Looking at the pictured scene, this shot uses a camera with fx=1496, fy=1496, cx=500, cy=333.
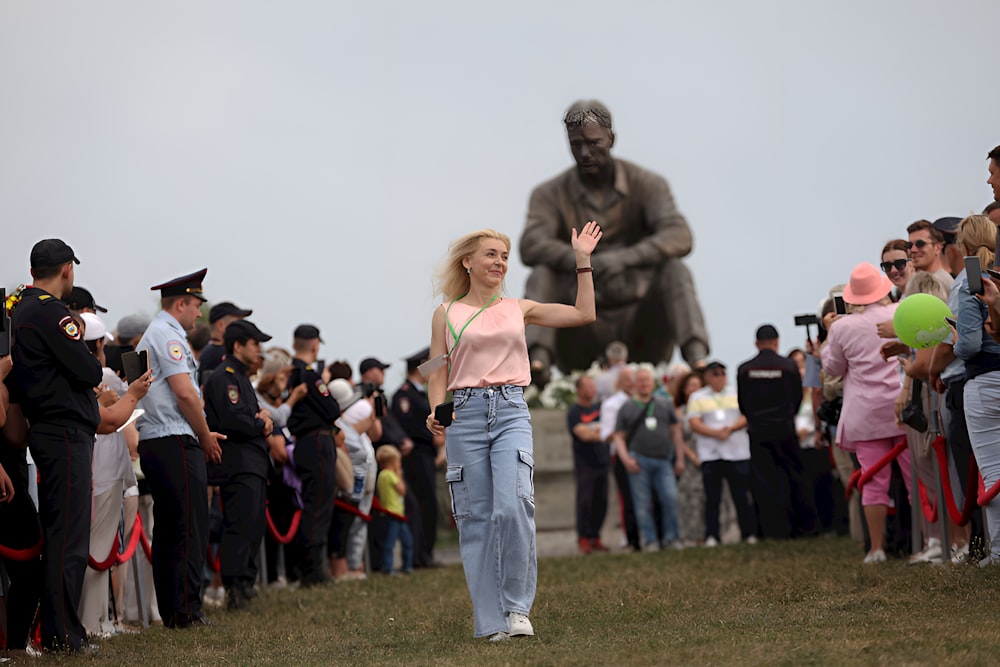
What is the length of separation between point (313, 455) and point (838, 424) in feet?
13.4

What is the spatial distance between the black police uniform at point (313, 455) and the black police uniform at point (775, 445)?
4432mm

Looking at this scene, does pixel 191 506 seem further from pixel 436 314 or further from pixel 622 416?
pixel 622 416

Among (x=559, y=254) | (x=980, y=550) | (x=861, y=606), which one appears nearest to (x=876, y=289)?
(x=980, y=550)

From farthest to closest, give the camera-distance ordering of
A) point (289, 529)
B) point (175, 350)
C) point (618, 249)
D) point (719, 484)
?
point (618, 249), point (719, 484), point (289, 529), point (175, 350)

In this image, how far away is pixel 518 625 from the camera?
6719mm

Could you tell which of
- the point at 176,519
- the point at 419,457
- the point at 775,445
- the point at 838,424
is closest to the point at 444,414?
the point at 176,519

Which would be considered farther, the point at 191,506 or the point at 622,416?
the point at 622,416

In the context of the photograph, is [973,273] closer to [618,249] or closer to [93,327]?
[93,327]

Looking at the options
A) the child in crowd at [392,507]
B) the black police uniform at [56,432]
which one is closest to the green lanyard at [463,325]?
the black police uniform at [56,432]

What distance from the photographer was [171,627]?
28.4ft

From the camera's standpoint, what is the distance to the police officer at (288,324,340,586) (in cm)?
1170

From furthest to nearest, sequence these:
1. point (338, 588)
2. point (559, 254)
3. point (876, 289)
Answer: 1. point (559, 254)
2. point (338, 588)
3. point (876, 289)

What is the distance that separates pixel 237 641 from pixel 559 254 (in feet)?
35.8

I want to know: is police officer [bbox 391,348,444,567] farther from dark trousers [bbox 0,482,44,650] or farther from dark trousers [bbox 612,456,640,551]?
dark trousers [bbox 0,482,44,650]
